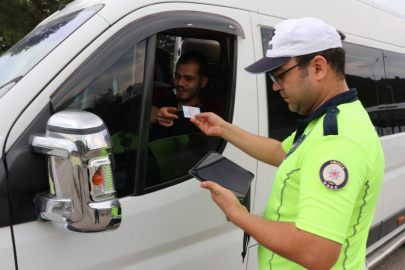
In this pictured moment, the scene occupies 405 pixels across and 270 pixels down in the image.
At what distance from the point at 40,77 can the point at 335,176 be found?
3.52 feet

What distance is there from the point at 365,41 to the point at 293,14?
3.31 feet

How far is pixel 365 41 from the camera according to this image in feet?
10.7

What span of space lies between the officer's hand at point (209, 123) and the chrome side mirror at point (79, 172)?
2.58 ft

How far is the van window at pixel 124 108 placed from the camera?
1.68m

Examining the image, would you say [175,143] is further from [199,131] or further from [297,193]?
[297,193]

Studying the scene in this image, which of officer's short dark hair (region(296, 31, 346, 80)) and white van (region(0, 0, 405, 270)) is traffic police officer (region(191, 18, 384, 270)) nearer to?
officer's short dark hair (region(296, 31, 346, 80))

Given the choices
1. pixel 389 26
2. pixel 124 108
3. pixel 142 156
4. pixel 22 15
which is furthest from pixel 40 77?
pixel 22 15

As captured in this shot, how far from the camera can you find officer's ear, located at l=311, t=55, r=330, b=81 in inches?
54.4

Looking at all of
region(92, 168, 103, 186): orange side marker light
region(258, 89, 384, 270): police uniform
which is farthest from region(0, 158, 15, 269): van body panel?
region(258, 89, 384, 270): police uniform

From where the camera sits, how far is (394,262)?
4418 millimetres

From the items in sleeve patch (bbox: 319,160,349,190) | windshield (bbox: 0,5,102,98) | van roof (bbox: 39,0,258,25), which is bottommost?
sleeve patch (bbox: 319,160,349,190)

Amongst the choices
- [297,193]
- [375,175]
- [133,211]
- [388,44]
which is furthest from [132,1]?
[388,44]

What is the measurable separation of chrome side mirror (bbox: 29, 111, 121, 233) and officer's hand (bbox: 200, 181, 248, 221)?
35cm

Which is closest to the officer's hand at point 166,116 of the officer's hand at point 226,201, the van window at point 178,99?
the van window at point 178,99
